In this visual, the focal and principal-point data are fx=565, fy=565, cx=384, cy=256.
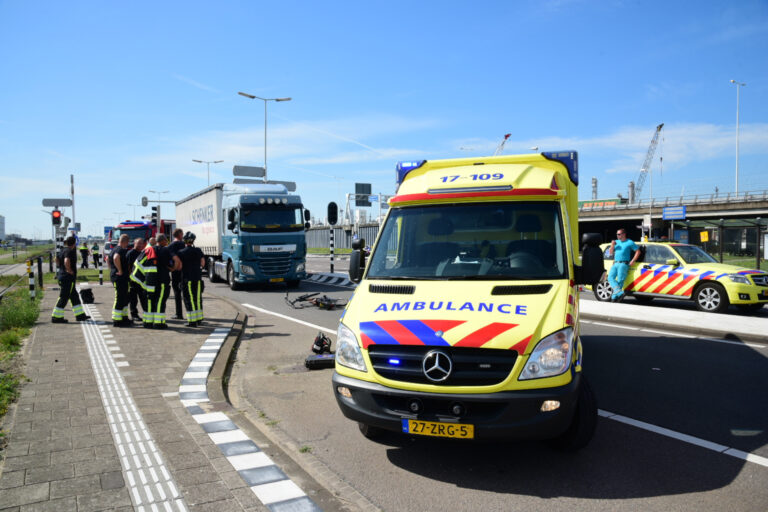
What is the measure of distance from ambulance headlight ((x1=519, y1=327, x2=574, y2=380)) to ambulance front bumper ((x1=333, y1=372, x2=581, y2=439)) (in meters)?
0.11

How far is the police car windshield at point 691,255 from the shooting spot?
513 inches

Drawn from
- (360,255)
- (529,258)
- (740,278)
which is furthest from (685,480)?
(740,278)

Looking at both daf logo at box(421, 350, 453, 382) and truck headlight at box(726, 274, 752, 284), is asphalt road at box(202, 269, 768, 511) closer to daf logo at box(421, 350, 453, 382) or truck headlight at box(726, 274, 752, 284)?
daf logo at box(421, 350, 453, 382)

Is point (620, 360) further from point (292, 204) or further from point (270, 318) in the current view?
point (292, 204)

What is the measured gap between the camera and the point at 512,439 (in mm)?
3770

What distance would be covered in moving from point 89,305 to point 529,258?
1295 cm

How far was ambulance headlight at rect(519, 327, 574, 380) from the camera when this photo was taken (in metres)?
3.76

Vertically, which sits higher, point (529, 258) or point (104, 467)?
point (529, 258)

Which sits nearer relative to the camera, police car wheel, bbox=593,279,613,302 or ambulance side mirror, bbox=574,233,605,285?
ambulance side mirror, bbox=574,233,605,285

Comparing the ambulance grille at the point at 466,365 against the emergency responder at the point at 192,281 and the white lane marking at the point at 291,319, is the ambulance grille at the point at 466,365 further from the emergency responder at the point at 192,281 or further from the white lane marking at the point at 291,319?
the emergency responder at the point at 192,281

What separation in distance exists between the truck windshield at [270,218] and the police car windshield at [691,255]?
11196 millimetres

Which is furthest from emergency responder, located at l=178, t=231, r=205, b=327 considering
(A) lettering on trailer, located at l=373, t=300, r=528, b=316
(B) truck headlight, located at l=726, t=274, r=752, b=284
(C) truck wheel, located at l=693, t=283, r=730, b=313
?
(B) truck headlight, located at l=726, t=274, r=752, b=284

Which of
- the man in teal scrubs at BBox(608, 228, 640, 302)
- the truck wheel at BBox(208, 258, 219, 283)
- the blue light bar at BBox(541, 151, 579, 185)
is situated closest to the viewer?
the blue light bar at BBox(541, 151, 579, 185)

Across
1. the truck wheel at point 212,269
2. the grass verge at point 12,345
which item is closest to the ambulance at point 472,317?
the grass verge at point 12,345
